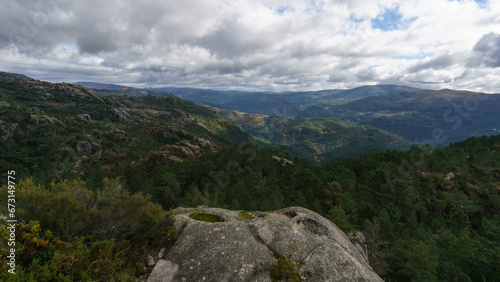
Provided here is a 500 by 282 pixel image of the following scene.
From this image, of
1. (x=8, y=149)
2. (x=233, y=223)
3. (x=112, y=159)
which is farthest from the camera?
(x=8, y=149)

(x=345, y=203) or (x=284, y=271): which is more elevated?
(x=284, y=271)

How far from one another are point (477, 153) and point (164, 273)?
13394 cm

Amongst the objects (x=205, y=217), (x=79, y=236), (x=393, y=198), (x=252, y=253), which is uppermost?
(x=79, y=236)

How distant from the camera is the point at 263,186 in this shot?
7550 cm

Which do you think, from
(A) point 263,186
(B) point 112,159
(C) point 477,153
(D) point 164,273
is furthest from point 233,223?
(B) point 112,159

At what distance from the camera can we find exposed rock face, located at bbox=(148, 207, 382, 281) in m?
14.1

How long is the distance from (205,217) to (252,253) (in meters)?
8.32

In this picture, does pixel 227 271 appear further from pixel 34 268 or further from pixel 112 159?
pixel 112 159

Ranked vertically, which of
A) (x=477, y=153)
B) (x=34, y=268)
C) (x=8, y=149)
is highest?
(x=34, y=268)

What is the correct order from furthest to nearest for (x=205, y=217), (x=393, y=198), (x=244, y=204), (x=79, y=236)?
(x=393, y=198) < (x=244, y=204) < (x=205, y=217) < (x=79, y=236)

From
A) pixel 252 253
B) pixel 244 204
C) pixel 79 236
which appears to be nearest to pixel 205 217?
pixel 252 253

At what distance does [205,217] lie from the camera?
22.2m

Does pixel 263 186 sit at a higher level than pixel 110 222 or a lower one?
lower

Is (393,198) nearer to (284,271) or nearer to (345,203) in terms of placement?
(345,203)
